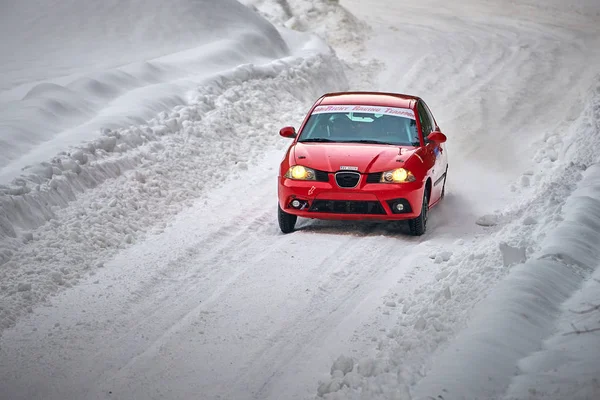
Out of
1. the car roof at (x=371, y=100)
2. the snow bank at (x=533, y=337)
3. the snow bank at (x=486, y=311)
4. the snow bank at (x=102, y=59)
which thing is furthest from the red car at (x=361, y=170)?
the snow bank at (x=102, y=59)

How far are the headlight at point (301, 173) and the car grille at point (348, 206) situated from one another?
32 cm

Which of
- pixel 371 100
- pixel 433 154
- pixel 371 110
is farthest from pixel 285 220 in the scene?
pixel 371 100

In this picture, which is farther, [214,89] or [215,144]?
[214,89]

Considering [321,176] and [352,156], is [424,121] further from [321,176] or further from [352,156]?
[321,176]

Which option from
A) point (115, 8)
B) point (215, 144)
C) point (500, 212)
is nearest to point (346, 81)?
point (115, 8)

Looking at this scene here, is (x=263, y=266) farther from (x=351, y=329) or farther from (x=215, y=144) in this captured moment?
(x=215, y=144)

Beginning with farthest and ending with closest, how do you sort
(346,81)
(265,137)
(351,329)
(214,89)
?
(346,81), (214,89), (265,137), (351,329)

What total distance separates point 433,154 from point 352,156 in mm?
1393

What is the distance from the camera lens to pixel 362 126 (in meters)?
11.5

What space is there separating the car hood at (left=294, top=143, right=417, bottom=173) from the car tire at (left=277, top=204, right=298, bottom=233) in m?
0.64

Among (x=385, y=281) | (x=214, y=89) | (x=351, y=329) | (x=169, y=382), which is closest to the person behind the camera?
(x=169, y=382)

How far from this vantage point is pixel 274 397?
625 cm

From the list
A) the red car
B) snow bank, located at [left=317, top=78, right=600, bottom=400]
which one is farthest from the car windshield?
snow bank, located at [left=317, top=78, right=600, bottom=400]

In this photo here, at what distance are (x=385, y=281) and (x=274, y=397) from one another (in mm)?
2840
